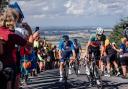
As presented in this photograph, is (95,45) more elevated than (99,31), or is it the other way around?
(99,31)

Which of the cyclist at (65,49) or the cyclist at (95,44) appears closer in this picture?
the cyclist at (95,44)

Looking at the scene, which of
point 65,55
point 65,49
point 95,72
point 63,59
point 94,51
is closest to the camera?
point 94,51

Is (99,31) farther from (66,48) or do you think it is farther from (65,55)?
(66,48)

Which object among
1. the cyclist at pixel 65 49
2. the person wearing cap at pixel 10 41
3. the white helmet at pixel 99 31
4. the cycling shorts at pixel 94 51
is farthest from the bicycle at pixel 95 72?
the person wearing cap at pixel 10 41

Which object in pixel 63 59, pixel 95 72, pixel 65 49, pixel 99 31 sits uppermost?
pixel 99 31

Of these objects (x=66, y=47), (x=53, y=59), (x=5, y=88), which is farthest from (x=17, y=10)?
(x=53, y=59)

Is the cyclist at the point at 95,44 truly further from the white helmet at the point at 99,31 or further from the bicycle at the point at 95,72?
the bicycle at the point at 95,72

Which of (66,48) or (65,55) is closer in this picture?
(65,55)

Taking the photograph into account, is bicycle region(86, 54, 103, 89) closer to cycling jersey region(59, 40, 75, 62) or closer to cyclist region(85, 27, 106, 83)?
→ cyclist region(85, 27, 106, 83)

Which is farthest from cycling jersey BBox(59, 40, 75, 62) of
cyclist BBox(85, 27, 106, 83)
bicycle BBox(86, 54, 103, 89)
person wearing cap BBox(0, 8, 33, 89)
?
person wearing cap BBox(0, 8, 33, 89)

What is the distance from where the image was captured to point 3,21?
609cm

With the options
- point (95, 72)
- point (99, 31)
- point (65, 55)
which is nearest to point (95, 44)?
point (99, 31)

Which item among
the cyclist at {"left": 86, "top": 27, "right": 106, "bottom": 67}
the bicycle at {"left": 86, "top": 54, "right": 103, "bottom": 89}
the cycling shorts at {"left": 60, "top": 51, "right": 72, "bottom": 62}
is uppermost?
the cyclist at {"left": 86, "top": 27, "right": 106, "bottom": 67}

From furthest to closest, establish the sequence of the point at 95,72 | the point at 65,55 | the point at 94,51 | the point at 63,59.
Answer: the point at 65,55, the point at 63,59, the point at 95,72, the point at 94,51
